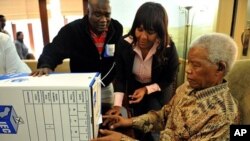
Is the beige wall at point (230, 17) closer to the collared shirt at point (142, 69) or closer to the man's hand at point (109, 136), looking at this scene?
the collared shirt at point (142, 69)

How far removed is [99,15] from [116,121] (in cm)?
59

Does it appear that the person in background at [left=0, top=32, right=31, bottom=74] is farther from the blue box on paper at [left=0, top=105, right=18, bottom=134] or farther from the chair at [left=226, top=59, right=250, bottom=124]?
the chair at [left=226, top=59, right=250, bottom=124]

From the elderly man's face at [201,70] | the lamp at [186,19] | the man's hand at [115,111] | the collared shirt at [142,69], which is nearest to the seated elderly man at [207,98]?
the elderly man's face at [201,70]

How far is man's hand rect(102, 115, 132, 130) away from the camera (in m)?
1.08

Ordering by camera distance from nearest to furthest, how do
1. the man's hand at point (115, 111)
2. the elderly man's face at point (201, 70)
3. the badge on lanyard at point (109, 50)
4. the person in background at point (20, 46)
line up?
the elderly man's face at point (201, 70)
the man's hand at point (115, 111)
the badge on lanyard at point (109, 50)
the person in background at point (20, 46)

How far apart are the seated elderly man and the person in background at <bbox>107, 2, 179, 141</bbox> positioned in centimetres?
32

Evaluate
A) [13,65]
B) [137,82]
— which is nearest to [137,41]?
[137,82]

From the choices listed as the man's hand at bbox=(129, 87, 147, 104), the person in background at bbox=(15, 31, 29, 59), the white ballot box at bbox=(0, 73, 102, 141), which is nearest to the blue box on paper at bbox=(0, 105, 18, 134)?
the white ballot box at bbox=(0, 73, 102, 141)

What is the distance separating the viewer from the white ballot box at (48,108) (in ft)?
2.47

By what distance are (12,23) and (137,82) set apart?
14.5 ft

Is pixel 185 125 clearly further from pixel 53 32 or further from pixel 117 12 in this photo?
pixel 53 32

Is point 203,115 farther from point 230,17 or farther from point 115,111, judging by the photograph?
point 230,17

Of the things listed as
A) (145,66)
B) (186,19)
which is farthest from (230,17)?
(145,66)

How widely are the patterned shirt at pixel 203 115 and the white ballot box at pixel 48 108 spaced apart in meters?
0.24
